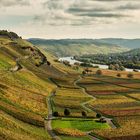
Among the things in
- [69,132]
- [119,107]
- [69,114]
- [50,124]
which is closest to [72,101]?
[119,107]

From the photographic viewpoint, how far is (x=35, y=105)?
4902 inches

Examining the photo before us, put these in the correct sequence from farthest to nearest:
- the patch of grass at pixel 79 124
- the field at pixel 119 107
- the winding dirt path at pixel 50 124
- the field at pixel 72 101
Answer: the field at pixel 72 101
the patch of grass at pixel 79 124
the field at pixel 119 107
the winding dirt path at pixel 50 124

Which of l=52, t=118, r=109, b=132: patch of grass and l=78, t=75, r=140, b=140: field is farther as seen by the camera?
l=52, t=118, r=109, b=132: patch of grass

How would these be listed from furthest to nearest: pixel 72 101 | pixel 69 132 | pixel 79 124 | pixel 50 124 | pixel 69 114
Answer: pixel 72 101 < pixel 69 114 < pixel 79 124 < pixel 50 124 < pixel 69 132

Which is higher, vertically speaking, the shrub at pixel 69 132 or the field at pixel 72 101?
the shrub at pixel 69 132

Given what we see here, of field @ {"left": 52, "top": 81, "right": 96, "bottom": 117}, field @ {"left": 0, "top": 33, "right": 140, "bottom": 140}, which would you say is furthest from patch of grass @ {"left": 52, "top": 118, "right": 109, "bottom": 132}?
field @ {"left": 52, "top": 81, "right": 96, "bottom": 117}

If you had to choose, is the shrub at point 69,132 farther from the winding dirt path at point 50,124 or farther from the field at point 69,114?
the winding dirt path at point 50,124

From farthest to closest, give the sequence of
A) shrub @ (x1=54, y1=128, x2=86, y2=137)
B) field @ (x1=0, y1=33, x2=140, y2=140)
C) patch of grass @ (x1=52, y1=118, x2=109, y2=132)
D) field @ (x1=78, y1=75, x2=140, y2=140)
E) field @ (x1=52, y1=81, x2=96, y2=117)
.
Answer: field @ (x1=52, y1=81, x2=96, y2=117)
patch of grass @ (x1=52, y1=118, x2=109, y2=132)
field @ (x1=78, y1=75, x2=140, y2=140)
shrub @ (x1=54, y1=128, x2=86, y2=137)
field @ (x1=0, y1=33, x2=140, y2=140)

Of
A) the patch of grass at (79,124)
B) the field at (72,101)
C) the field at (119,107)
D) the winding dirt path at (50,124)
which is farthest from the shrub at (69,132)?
the field at (72,101)

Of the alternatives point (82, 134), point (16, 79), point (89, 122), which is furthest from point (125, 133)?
point (16, 79)

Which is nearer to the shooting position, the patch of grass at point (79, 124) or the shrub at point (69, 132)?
the shrub at point (69, 132)

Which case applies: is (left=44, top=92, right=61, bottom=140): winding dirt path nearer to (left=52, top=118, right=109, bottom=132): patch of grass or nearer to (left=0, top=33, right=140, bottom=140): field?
(left=0, top=33, right=140, bottom=140): field

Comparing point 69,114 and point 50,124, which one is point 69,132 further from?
point 69,114

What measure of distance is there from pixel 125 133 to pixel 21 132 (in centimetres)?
2515
